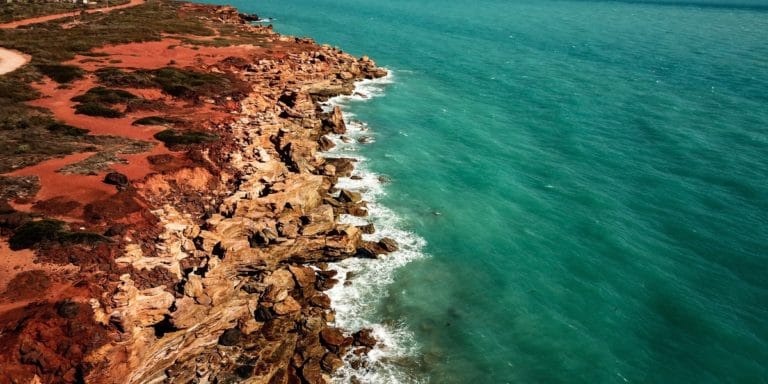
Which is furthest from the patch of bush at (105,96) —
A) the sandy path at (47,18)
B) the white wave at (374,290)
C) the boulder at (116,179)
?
the sandy path at (47,18)

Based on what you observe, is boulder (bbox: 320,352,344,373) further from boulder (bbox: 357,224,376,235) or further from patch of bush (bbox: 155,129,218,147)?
patch of bush (bbox: 155,129,218,147)

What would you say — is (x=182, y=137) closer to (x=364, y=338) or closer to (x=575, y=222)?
(x=364, y=338)

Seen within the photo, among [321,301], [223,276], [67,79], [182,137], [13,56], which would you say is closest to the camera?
[223,276]

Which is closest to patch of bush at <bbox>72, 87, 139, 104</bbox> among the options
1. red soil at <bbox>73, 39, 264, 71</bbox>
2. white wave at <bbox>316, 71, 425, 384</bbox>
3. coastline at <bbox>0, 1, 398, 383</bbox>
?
red soil at <bbox>73, 39, 264, 71</bbox>

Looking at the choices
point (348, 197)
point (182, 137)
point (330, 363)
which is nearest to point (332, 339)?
point (330, 363)

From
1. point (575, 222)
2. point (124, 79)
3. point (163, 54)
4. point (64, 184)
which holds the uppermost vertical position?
point (163, 54)

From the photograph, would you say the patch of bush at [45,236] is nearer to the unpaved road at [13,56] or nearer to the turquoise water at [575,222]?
the turquoise water at [575,222]

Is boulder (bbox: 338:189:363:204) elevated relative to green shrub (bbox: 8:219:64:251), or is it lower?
lower
